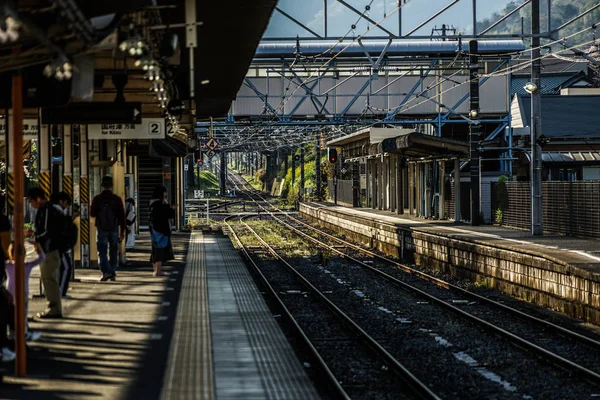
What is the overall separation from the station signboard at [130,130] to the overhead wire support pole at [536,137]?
8.11 meters

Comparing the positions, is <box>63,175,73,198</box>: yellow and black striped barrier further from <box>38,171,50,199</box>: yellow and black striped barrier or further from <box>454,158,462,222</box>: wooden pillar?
<box>454,158,462,222</box>: wooden pillar

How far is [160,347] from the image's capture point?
373 inches

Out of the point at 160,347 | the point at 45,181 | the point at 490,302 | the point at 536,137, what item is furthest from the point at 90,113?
the point at 536,137

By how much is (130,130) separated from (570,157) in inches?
907

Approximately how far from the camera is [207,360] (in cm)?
870

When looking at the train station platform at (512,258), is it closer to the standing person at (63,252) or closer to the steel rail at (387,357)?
the steel rail at (387,357)

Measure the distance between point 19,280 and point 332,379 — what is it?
116 inches

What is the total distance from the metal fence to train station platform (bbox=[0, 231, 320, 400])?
819cm

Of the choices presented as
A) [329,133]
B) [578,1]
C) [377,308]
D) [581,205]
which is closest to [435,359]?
[377,308]

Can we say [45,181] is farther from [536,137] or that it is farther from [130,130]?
[536,137]

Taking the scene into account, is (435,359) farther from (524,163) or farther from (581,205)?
(524,163)

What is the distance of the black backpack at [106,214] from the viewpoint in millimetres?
15125

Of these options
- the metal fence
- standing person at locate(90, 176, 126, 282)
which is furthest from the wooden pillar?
standing person at locate(90, 176, 126, 282)

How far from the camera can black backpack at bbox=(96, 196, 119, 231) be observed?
595 inches
